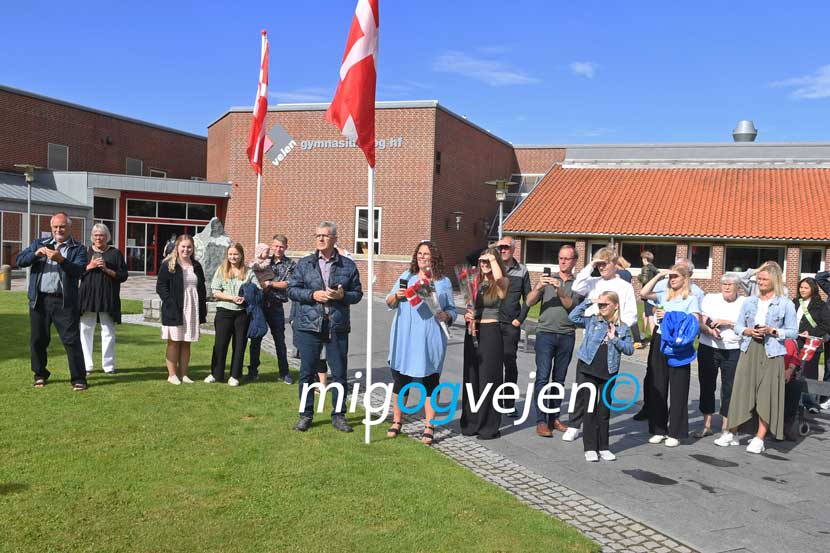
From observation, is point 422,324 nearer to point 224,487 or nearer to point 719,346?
point 224,487

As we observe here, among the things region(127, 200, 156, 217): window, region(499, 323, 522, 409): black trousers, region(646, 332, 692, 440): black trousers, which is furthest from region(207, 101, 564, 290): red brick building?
region(646, 332, 692, 440): black trousers

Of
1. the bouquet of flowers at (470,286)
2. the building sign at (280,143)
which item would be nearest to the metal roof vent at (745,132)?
the building sign at (280,143)

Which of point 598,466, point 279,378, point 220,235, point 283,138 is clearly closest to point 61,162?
point 283,138

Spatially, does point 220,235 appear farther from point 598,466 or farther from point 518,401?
point 598,466

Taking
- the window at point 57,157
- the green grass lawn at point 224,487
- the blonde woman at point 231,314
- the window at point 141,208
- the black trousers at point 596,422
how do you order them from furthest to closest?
the window at point 57,157 < the window at point 141,208 < the blonde woman at point 231,314 < the black trousers at point 596,422 < the green grass lawn at point 224,487

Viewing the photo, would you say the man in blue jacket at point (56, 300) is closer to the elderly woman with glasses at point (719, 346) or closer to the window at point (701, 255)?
the elderly woman with glasses at point (719, 346)

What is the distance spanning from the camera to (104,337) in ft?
27.1

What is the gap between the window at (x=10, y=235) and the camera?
27922 mm

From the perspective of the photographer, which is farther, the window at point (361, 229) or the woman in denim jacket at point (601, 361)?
the window at point (361, 229)

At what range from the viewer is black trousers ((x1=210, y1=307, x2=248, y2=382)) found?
836 cm

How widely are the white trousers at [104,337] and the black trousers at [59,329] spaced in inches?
19.4

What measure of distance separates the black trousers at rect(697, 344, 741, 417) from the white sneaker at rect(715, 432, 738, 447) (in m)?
0.24

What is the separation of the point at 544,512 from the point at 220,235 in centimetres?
1263

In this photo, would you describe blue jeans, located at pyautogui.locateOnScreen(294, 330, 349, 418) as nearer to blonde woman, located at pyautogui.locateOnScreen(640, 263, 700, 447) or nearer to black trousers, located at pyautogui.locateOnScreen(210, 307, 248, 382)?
black trousers, located at pyautogui.locateOnScreen(210, 307, 248, 382)
